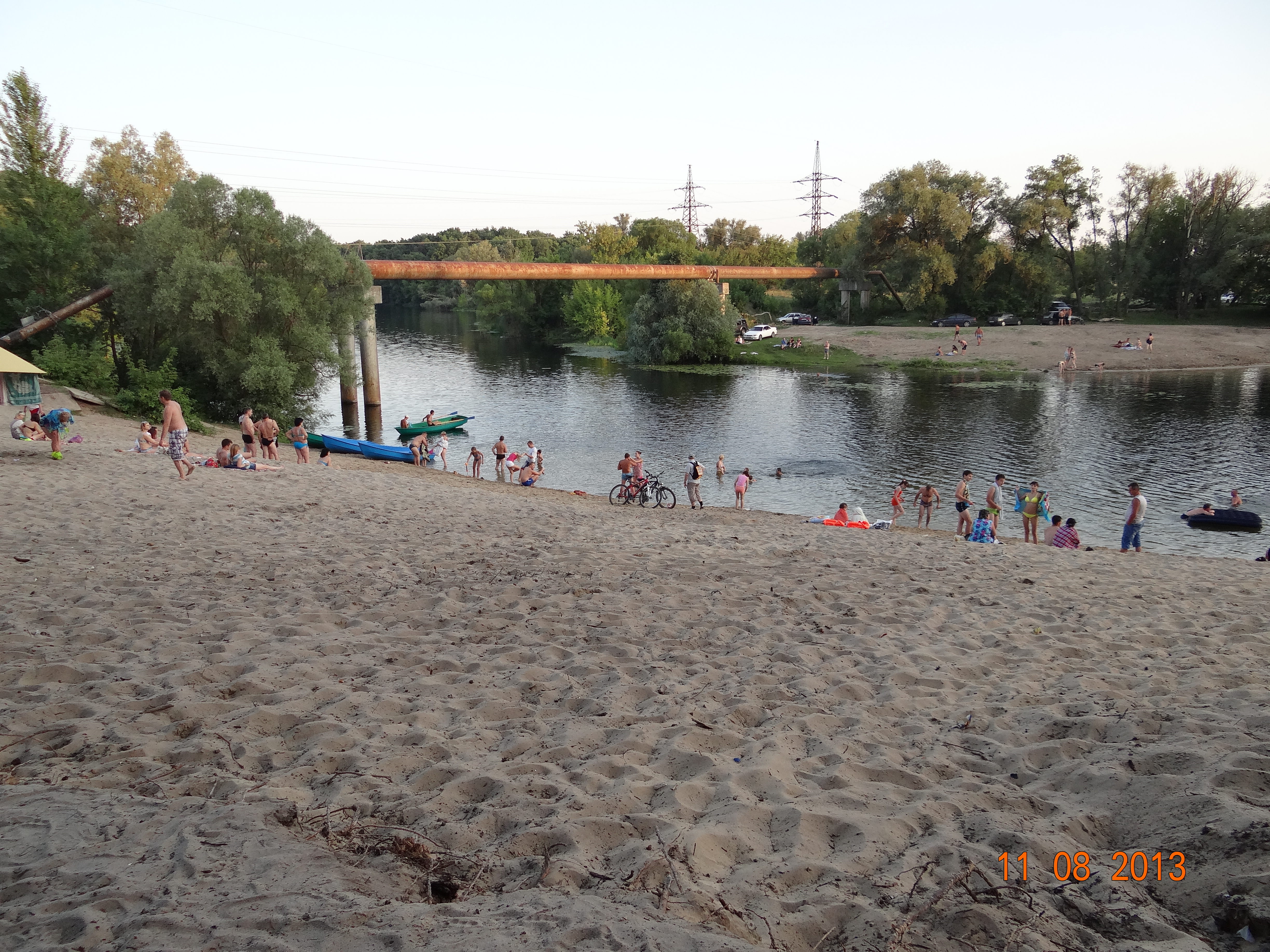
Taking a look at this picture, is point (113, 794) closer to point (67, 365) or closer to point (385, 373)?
point (67, 365)

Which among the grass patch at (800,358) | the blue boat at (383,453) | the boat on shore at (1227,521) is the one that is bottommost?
the boat on shore at (1227,521)

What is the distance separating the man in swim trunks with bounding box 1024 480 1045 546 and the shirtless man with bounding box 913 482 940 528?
2522 mm

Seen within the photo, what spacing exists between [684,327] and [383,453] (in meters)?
37.7

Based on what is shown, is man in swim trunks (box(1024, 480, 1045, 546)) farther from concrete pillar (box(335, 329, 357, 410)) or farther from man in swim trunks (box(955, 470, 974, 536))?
concrete pillar (box(335, 329, 357, 410))

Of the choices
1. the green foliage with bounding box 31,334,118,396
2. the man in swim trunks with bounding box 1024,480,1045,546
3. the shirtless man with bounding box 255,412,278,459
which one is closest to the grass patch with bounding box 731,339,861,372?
the man in swim trunks with bounding box 1024,480,1045,546

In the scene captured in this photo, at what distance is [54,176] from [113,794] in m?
39.6

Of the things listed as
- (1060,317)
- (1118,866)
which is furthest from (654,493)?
(1060,317)

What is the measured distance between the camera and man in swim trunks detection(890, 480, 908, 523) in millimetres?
21688

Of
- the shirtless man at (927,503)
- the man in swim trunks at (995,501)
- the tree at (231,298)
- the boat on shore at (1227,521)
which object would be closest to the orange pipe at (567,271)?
the tree at (231,298)

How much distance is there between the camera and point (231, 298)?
98.9 feet

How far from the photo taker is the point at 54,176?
33.8m

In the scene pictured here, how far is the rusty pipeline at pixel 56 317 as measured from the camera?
30.9 metres

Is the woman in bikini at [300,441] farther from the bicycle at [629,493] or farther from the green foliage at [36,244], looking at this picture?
the green foliage at [36,244]

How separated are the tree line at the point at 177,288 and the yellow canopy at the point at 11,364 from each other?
11.3m
